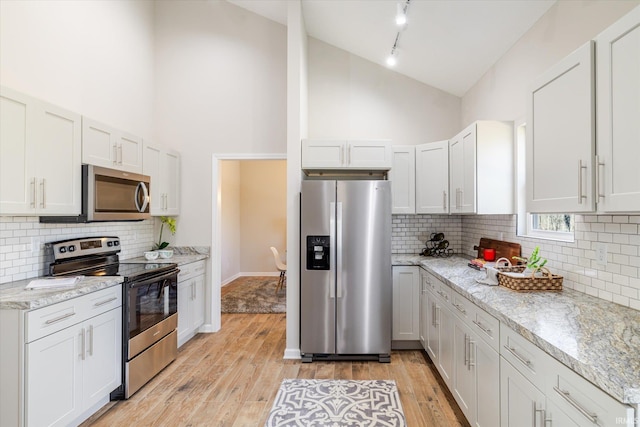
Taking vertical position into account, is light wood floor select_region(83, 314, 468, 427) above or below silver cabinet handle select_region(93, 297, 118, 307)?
below

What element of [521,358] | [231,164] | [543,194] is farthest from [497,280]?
[231,164]

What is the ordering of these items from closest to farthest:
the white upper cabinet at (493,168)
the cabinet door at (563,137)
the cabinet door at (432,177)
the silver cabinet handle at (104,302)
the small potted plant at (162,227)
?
the cabinet door at (563,137) < the silver cabinet handle at (104,302) < the white upper cabinet at (493,168) < the cabinet door at (432,177) < the small potted plant at (162,227)

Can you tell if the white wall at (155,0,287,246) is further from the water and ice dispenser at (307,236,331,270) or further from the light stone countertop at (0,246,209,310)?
the light stone countertop at (0,246,209,310)

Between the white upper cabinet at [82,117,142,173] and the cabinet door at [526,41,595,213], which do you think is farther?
the white upper cabinet at [82,117,142,173]

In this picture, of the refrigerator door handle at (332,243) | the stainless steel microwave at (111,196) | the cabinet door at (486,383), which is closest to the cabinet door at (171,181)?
the stainless steel microwave at (111,196)

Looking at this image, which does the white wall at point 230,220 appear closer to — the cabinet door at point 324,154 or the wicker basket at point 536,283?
the cabinet door at point 324,154

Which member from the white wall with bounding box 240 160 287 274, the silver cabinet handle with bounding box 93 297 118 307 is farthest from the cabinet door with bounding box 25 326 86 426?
the white wall with bounding box 240 160 287 274

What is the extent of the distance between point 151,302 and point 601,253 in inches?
133

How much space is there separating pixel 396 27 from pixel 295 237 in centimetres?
236

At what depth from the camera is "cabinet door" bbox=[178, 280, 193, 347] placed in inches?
137

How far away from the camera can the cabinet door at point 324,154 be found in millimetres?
3410

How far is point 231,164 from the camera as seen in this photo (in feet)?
22.4

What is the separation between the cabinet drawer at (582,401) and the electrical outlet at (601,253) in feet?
3.39

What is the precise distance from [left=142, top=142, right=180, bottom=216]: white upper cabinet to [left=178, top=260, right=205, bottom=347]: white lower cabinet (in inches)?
29.4
